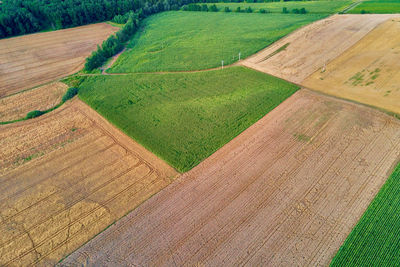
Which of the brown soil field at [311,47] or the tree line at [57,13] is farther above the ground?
the tree line at [57,13]

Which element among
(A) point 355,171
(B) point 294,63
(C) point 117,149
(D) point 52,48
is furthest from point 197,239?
(D) point 52,48

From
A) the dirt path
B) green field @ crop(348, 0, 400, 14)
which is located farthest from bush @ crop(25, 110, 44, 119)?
green field @ crop(348, 0, 400, 14)

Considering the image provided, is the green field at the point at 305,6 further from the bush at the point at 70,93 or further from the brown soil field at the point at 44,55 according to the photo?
the bush at the point at 70,93

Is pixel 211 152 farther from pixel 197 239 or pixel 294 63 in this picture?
pixel 294 63

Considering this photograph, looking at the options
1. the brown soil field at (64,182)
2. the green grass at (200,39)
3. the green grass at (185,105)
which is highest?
the green grass at (200,39)

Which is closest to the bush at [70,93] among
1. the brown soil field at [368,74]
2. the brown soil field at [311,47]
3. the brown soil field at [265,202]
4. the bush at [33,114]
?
the bush at [33,114]

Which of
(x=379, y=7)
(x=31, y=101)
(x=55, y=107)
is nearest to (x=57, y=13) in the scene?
(x=31, y=101)

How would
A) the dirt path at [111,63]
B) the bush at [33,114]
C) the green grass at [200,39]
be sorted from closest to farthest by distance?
the bush at [33,114] → the dirt path at [111,63] → the green grass at [200,39]
